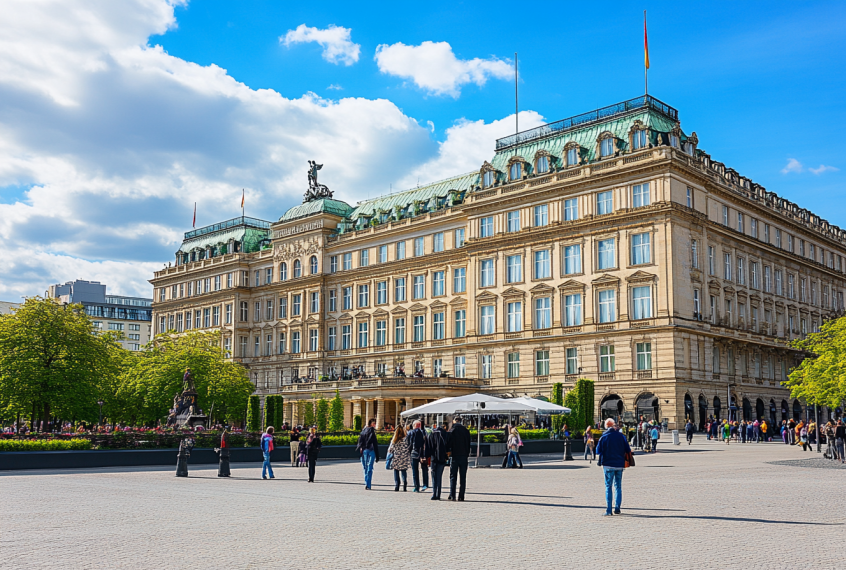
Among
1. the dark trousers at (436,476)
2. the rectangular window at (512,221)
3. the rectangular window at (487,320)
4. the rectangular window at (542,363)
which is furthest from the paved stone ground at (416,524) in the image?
the rectangular window at (487,320)

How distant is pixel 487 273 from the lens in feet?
256

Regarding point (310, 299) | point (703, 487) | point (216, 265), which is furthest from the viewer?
point (216, 265)

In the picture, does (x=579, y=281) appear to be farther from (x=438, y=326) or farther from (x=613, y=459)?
(x=613, y=459)

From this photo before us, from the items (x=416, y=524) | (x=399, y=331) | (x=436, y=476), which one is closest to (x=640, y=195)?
(x=399, y=331)

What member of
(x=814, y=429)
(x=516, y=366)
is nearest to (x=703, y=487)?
(x=814, y=429)

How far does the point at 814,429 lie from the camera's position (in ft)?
178

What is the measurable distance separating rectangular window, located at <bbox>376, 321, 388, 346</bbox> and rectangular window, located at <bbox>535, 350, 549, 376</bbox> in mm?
21863

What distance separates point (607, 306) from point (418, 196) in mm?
31374

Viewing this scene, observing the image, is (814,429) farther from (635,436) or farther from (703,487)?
(703,487)

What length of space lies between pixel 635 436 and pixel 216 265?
7083 centimetres

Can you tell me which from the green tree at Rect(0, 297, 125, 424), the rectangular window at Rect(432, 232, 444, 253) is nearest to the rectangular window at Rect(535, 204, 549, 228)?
the rectangular window at Rect(432, 232, 444, 253)

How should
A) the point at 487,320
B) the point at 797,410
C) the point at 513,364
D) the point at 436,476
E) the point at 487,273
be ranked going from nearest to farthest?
1. the point at 436,476
2. the point at 513,364
3. the point at 487,320
4. the point at 487,273
5. the point at 797,410

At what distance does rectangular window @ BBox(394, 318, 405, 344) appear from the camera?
88188mm

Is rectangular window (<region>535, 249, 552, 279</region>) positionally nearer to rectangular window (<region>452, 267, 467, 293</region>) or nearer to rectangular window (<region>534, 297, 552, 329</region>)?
rectangular window (<region>534, 297, 552, 329</region>)
